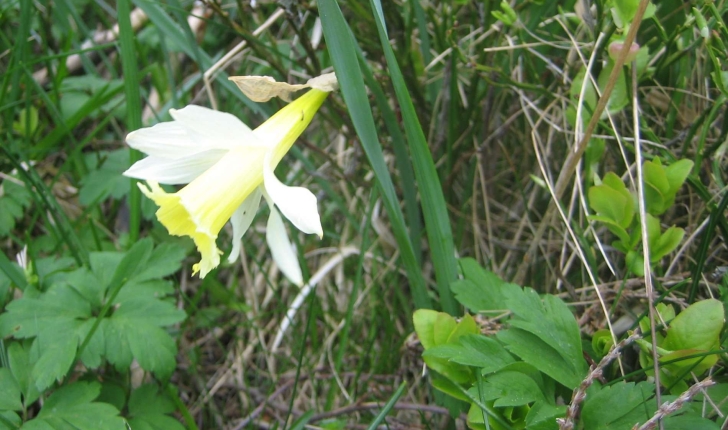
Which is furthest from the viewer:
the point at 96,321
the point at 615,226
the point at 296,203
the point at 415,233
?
the point at 415,233

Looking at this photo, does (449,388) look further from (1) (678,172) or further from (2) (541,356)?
(1) (678,172)

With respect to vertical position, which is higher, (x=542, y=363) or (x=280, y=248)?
(x=280, y=248)

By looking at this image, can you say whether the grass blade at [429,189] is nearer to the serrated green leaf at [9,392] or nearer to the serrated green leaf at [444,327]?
the serrated green leaf at [444,327]

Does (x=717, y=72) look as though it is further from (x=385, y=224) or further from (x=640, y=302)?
(x=385, y=224)

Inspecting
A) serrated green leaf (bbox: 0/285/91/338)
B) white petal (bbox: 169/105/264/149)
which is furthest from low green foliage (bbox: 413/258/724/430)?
serrated green leaf (bbox: 0/285/91/338)

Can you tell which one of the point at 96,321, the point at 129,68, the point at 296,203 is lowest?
the point at 96,321

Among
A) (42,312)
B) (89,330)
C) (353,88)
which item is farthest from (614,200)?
(42,312)
